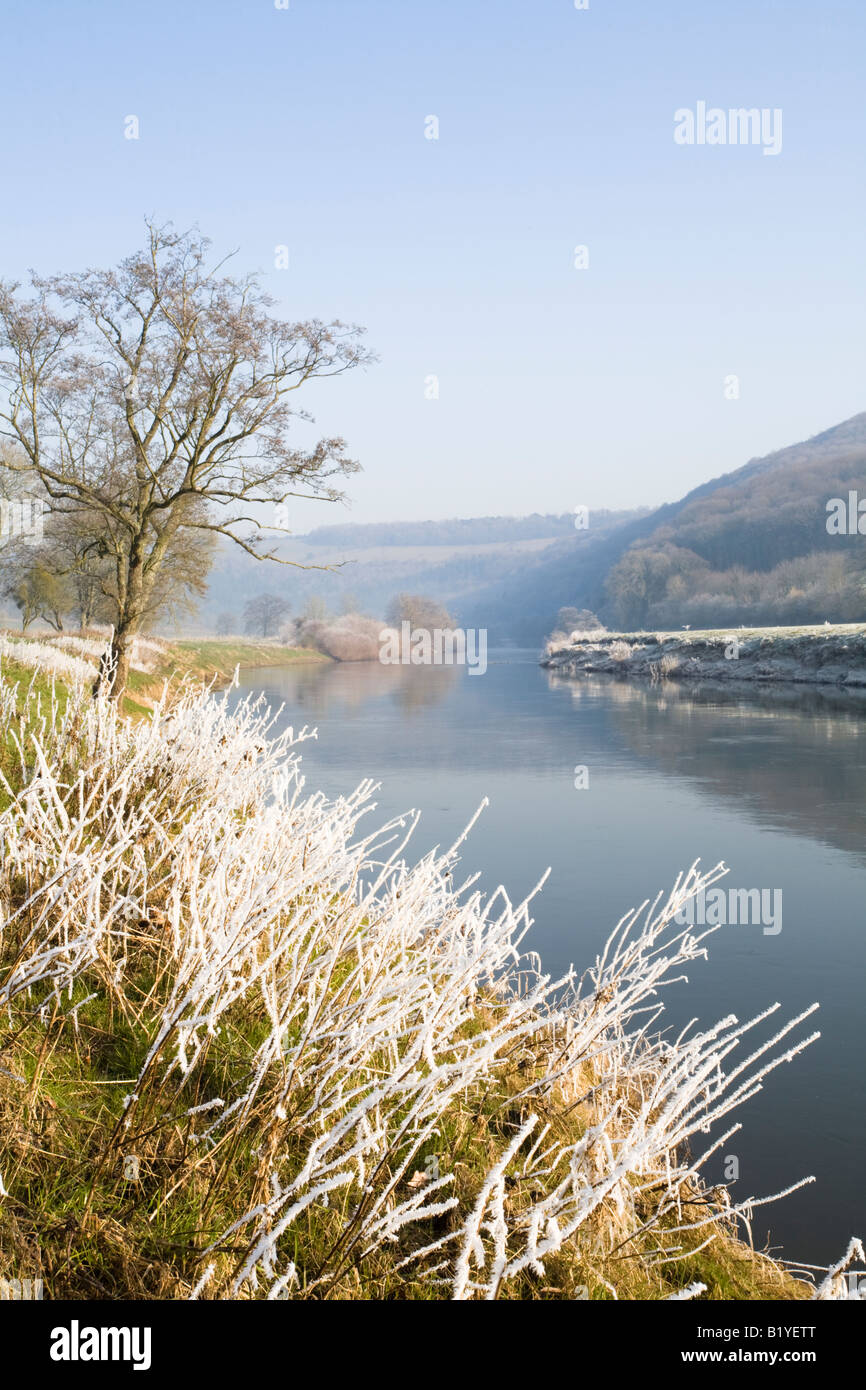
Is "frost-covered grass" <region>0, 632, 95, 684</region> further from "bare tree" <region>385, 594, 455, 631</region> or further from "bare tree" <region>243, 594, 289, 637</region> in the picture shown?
"bare tree" <region>243, 594, 289, 637</region>

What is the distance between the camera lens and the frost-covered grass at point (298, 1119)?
2.16 meters

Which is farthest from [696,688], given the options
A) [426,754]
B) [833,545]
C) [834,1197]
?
[833,545]

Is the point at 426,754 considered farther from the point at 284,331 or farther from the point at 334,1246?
the point at 334,1246

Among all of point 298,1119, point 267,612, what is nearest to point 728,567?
point 267,612

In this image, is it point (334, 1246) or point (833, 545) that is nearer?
point (334, 1246)

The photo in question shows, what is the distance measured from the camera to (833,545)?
317ft

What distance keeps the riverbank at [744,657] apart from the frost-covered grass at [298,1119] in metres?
30.7

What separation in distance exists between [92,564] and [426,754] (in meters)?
14.4

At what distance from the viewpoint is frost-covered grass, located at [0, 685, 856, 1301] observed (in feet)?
7.09

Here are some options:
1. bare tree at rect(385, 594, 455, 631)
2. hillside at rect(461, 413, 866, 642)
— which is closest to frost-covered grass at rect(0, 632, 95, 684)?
hillside at rect(461, 413, 866, 642)

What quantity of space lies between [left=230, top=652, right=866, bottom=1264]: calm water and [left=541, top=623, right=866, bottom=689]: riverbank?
5984mm

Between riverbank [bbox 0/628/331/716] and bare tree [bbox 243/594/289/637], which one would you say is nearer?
riverbank [bbox 0/628/331/716]

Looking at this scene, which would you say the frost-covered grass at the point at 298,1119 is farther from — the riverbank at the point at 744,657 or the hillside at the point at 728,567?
the hillside at the point at 728,567

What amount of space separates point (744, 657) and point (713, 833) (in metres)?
27.0
